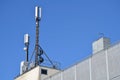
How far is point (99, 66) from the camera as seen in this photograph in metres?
45.4

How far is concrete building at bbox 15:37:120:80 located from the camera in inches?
1699

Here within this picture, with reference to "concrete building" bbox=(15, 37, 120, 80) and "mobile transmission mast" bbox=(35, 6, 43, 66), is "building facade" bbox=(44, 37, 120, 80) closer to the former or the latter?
"concrete building" bbox=(15, 37, 120, 80)

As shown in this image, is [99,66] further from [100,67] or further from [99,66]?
[100,67]

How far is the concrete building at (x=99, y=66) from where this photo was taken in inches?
1699

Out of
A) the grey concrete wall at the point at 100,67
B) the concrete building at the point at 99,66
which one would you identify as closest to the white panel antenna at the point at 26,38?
the concrete building at the point at 99,66

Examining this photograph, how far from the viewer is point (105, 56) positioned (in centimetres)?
4478

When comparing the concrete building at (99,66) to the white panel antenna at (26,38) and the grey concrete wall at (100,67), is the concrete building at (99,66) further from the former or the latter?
the white panel antenna at (26,38)

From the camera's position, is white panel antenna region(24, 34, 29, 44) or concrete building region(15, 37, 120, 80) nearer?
concrete building region(15, 37, 120, 80)

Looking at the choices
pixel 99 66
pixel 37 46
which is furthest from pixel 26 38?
pixel 99 66

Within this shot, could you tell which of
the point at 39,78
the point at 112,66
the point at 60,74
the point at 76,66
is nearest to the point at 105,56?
the point at 112,66

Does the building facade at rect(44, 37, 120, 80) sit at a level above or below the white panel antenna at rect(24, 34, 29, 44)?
below

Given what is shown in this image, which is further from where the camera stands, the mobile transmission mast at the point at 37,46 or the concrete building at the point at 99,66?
the mobile transmission mast at the point at 37,46

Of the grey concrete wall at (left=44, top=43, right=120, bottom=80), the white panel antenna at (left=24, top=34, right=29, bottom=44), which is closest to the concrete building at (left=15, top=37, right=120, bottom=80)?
the grey concrete wall at (left=44, top=43, right=120, bottom=80)

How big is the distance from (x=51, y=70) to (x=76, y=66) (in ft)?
48.2
